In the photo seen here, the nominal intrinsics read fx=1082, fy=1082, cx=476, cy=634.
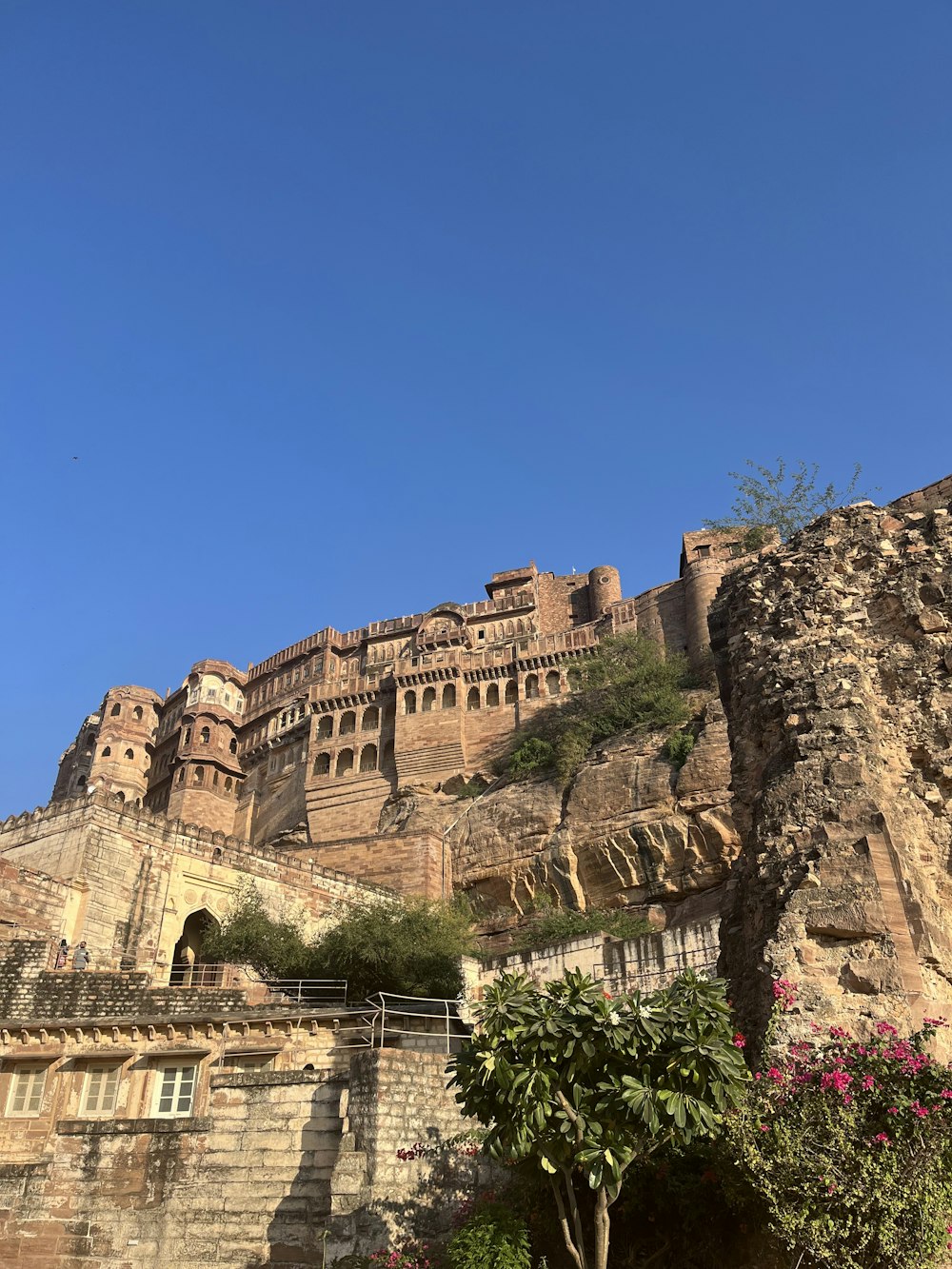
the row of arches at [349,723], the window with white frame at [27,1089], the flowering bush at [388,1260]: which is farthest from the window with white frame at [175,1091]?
the row of arches at [349,723]

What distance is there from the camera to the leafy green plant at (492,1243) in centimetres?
868

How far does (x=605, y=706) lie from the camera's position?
37.9 m

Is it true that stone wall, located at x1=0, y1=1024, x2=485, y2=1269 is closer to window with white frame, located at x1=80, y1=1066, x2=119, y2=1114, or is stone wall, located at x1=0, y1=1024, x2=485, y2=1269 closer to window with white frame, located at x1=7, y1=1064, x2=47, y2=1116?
window with white frame, located at x1=80, y1=1066, x2=119, y2=1114

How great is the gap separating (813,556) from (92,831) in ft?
73.5

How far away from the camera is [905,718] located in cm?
840

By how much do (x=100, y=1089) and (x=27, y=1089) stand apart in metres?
1.29

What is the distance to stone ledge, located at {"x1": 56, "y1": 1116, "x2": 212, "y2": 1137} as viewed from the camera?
50.2 feet

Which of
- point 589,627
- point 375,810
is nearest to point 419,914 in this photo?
point 375,810

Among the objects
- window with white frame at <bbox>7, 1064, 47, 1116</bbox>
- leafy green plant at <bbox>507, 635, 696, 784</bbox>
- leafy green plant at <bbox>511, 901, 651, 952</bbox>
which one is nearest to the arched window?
leafy green plant at <bbox>507, 635, 696, 784</bbox>

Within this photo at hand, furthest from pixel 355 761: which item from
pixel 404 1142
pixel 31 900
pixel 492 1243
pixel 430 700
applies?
pixel 492 1243

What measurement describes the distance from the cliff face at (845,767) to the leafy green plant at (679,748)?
20.4m

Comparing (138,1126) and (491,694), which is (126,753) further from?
(138,1126)

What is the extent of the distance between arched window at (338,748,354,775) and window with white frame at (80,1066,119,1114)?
27.8m

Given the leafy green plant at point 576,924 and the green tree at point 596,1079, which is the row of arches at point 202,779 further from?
the green tree at point 596,1079
